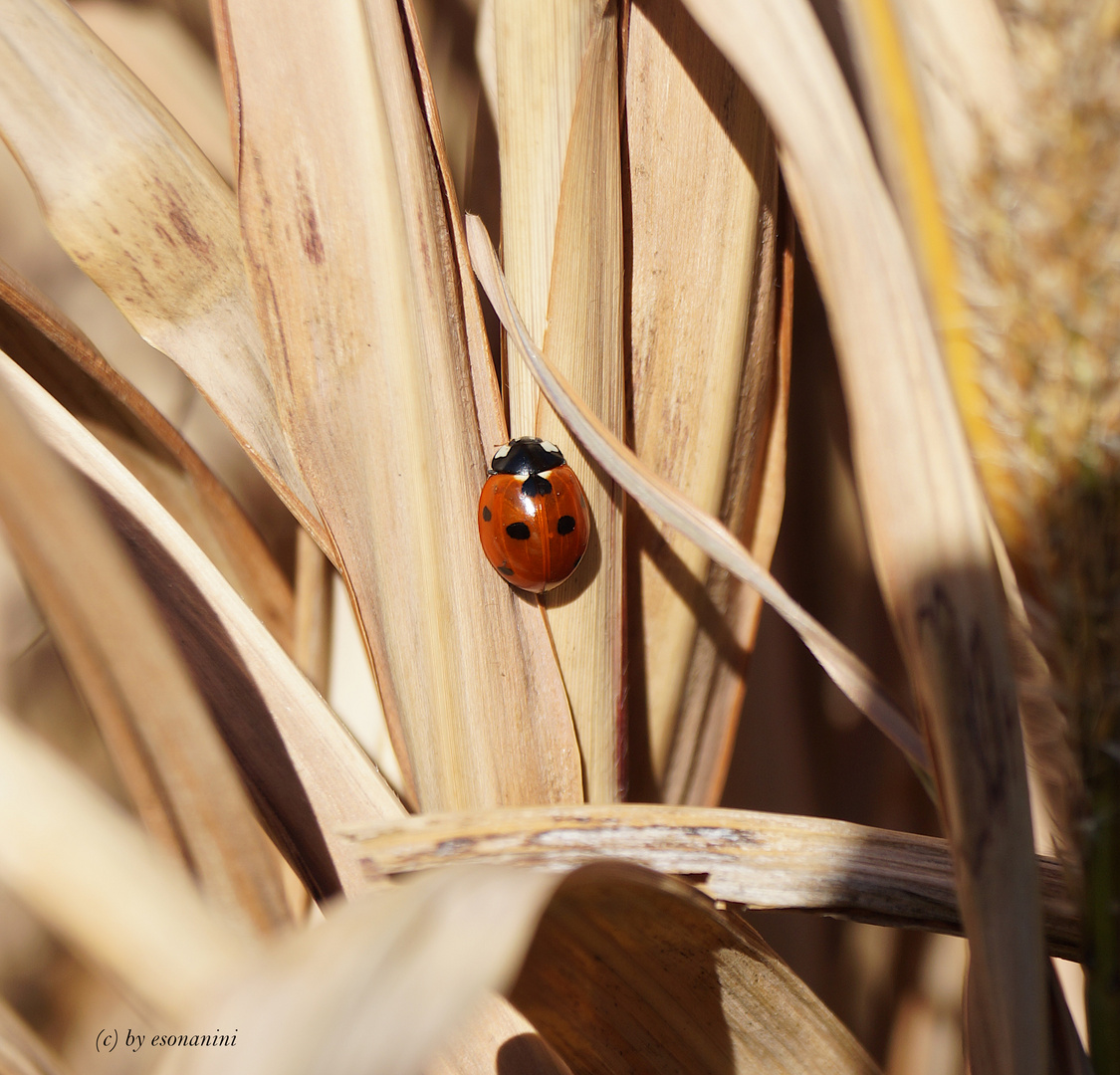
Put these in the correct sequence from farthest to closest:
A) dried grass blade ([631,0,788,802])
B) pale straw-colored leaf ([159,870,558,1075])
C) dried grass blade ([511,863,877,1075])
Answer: dried grass blade ([631,0,788,802]), dried grass blade ([511,863,877,1075]), pale straw-colored leaf ([159,870,558,1075])

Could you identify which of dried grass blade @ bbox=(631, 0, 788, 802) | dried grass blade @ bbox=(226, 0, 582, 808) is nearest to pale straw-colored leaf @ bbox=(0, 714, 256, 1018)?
dried grass blade @ bbox=(226, 0, 582, 808)

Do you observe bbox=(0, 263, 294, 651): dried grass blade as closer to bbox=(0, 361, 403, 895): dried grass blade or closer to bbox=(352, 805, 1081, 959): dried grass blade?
bbox=(0, 361, 403, 895): dried grass blade

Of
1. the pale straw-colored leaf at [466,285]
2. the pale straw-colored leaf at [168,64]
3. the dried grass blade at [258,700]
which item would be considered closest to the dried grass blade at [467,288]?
the pale straw-colored leaf at [466,285]

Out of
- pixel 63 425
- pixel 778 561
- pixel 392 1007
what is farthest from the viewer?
pixel 778 561

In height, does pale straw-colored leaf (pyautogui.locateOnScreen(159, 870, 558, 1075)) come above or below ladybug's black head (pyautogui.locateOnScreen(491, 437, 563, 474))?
below

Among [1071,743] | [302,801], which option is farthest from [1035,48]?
[302,801]

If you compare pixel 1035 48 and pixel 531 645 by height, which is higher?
pixel 1035 48

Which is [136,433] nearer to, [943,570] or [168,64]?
[168,64]

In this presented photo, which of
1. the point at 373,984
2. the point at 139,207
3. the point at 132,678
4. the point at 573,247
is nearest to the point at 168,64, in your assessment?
the point at 139,207

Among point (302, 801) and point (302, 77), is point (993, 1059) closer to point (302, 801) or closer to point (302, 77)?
point (302, 801)
